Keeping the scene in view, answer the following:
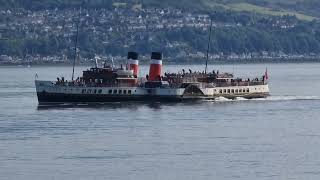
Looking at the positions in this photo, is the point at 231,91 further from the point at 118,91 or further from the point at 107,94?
the point at 107,94

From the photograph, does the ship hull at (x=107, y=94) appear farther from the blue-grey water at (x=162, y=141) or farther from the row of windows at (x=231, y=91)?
the row of windows at (x=231, y=91)

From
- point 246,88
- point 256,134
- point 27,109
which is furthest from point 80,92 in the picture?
point 256,134

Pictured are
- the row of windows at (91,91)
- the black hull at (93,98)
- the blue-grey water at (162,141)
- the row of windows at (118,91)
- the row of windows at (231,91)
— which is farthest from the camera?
the row of windows at (231,91)

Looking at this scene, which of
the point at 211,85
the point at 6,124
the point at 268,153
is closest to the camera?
the point at 268,153

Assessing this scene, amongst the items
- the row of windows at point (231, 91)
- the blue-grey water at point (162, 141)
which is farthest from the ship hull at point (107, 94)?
the row of windows at point (231, 91)

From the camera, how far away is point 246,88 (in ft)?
436

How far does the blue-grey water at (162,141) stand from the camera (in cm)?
7844

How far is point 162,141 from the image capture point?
91.8 meters

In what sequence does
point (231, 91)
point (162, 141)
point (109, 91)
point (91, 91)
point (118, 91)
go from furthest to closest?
point (231, 91), point (118, 91), point (109, 91), point (91, 91), point (162, 141)

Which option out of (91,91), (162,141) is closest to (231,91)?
(91,91)

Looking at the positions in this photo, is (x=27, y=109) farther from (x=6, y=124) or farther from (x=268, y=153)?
(x=268, y=153)

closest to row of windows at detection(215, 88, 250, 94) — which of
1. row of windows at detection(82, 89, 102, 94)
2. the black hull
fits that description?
the black hull

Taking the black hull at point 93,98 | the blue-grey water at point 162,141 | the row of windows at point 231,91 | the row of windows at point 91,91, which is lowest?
the blue-grey water at point 162,141

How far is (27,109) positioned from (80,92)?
5157mm
